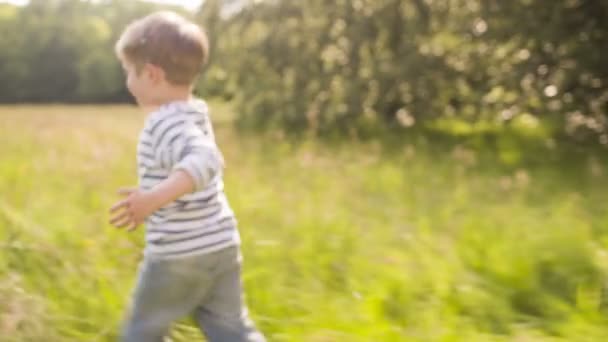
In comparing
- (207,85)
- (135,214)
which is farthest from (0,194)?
(207,85)

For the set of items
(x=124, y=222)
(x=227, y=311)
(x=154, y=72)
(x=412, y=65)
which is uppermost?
(x=412, y=65)

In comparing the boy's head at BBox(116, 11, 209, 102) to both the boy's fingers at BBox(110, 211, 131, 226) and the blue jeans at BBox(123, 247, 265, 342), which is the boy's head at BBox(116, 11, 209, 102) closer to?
the boy's fingers at BBox(110, 211, 131, 226)

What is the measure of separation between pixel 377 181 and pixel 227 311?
3415mm

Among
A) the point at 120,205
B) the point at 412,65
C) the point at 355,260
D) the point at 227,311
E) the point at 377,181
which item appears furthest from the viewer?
the point at 412,65

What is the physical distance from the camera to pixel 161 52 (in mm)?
2371

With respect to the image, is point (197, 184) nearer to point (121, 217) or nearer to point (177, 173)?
point (177, 173)

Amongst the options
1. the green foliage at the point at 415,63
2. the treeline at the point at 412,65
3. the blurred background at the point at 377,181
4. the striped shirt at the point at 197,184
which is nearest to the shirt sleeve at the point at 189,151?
the striped shirt at the point at 197,184

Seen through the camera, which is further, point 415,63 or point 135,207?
point 415,63

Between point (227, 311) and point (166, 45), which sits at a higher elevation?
point (166, 45)

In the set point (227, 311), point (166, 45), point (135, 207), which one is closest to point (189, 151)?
point (135, 207)

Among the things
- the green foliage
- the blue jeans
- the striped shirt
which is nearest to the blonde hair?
the striped shirt

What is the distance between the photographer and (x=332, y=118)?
10.1m

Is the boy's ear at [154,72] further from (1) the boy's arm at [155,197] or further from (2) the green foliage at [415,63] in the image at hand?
(2) the green foliage at [415,63]

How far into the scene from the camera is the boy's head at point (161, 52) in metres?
2.37
